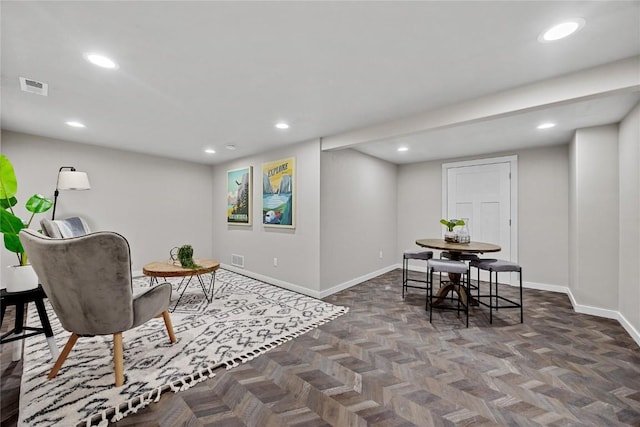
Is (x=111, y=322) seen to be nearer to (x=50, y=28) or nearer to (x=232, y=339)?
(x=232, y=339)

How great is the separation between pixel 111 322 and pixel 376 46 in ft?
8.61

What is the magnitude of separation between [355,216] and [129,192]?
4012 millimetres

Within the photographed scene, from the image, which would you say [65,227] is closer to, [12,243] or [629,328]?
[12,243]

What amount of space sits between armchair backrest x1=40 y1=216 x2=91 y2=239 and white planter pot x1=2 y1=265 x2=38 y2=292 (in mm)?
831

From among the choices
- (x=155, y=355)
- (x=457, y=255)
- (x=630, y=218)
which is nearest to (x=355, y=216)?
(x=457, y=255)

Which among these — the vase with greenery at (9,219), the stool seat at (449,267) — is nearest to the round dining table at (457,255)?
the stool seat at (449,267)

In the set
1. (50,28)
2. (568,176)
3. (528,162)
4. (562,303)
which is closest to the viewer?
(50,28)

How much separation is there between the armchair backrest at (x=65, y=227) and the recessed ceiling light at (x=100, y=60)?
1.91 meters

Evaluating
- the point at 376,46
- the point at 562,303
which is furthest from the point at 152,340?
the point at 562,303

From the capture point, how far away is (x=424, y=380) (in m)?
1.94

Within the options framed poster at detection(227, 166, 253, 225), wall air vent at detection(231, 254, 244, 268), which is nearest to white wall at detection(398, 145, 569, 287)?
framed poster at detection(227, 166, 253, 225)

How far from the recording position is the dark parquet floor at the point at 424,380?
1583mm

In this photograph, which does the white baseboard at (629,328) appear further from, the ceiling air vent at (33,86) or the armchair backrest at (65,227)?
the armchair backrest at (65,227)

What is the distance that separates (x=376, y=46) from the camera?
1.75 meters
